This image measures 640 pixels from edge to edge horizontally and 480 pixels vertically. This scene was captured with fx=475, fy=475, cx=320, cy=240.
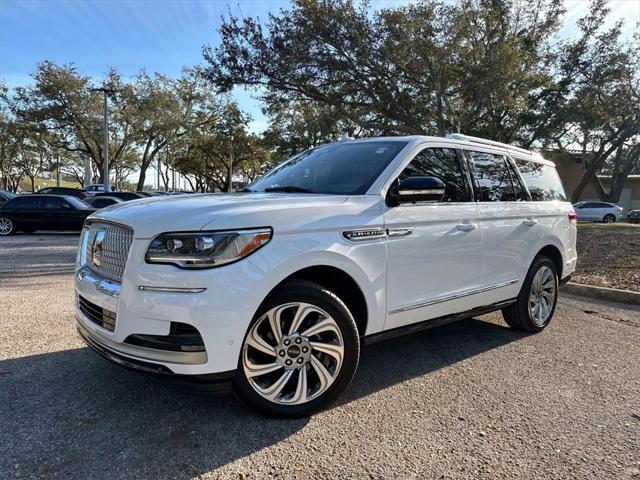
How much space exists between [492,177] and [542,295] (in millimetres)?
1493

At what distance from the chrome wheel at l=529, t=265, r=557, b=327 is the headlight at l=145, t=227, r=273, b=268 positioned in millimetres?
3457

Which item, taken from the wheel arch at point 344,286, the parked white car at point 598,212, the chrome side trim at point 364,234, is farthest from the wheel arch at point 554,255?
the parked white car at point 598,212

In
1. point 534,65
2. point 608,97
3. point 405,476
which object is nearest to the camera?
point 405,476

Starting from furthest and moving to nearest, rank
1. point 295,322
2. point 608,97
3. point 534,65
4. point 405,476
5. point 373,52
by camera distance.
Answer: point 608,97
point 534,65
point 373,52
point 295,322
point 405,476

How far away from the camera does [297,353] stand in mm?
2965

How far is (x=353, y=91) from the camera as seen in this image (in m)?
19.3

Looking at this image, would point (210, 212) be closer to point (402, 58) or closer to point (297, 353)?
point (297, 353)

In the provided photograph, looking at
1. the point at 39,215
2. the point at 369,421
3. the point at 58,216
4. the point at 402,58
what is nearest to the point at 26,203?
the point at 39,215

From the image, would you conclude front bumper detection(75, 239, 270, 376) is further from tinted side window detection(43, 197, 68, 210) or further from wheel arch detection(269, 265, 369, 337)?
tinted side window detection(43, 197, 68, 210)

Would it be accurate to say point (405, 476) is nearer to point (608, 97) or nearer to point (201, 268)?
point (201, 268)

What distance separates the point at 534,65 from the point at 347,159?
60.4 feet

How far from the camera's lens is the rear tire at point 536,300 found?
480cm

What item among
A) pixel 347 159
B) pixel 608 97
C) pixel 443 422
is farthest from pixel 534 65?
pixel 443 422

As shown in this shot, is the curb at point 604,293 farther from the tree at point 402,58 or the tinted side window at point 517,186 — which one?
the tree at point 402,58
